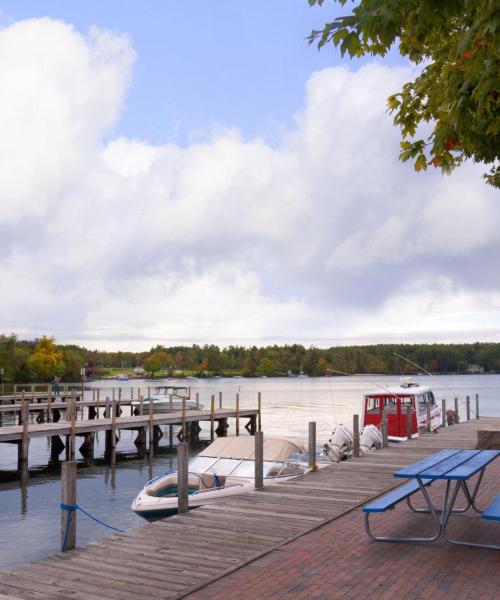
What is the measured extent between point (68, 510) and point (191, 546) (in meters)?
1.74

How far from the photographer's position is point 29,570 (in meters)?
7.57

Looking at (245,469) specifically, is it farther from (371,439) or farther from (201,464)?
(371,439)

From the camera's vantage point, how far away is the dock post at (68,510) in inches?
335

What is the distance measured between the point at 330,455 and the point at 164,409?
99.6 ft

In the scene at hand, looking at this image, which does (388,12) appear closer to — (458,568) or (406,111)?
(406,111)

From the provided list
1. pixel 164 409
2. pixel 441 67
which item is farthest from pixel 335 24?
pixel 164 409

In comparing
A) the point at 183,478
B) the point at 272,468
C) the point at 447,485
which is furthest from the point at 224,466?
the point at 447,485

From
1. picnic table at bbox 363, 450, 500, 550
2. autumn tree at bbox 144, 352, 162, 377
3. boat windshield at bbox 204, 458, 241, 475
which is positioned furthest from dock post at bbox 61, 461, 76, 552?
autumn tree at bbox 144, 352, 162, 377

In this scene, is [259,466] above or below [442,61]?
below

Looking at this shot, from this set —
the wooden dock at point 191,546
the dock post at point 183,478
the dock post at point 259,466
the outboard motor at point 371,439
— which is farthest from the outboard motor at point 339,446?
the dock post at point 183,478

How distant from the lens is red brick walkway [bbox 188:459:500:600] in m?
6.40

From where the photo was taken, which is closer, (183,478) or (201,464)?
(183,478)

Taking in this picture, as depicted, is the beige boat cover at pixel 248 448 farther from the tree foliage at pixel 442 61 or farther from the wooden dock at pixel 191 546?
the tree foliage at pixel 442 61

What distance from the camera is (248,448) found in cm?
1642
